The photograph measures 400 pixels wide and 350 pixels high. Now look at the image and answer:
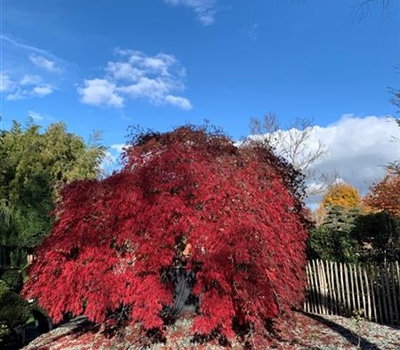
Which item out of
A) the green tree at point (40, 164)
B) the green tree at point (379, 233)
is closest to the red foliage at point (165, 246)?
the green tree at point (40, 164)

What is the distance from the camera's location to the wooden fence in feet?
21.1

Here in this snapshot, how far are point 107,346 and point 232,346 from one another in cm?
173

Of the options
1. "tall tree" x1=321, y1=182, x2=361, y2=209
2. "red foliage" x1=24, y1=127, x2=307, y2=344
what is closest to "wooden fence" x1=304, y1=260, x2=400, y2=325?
"red foliage" x1=24, y1=127, x2=307, y2=344

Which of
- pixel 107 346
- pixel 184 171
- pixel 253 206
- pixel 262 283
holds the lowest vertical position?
pixel 107 346

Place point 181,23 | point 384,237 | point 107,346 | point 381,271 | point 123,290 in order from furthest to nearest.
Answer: point 384,237
point 181,23
point 381,271
point 107,346
point 123,290

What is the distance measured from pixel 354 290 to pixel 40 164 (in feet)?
45.7

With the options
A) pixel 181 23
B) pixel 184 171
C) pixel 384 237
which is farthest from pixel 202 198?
pixel 384 237

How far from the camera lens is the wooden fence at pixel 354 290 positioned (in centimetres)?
642

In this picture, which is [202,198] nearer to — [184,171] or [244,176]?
[184,171]

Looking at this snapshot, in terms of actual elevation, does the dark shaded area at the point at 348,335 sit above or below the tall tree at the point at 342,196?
below

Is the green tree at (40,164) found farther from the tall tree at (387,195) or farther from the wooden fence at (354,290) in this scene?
the tall tree at (387,195)

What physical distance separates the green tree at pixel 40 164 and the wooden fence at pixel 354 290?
6.79 m

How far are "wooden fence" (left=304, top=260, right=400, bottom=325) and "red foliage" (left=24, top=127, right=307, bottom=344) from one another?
7.34ft

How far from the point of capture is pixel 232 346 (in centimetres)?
493
